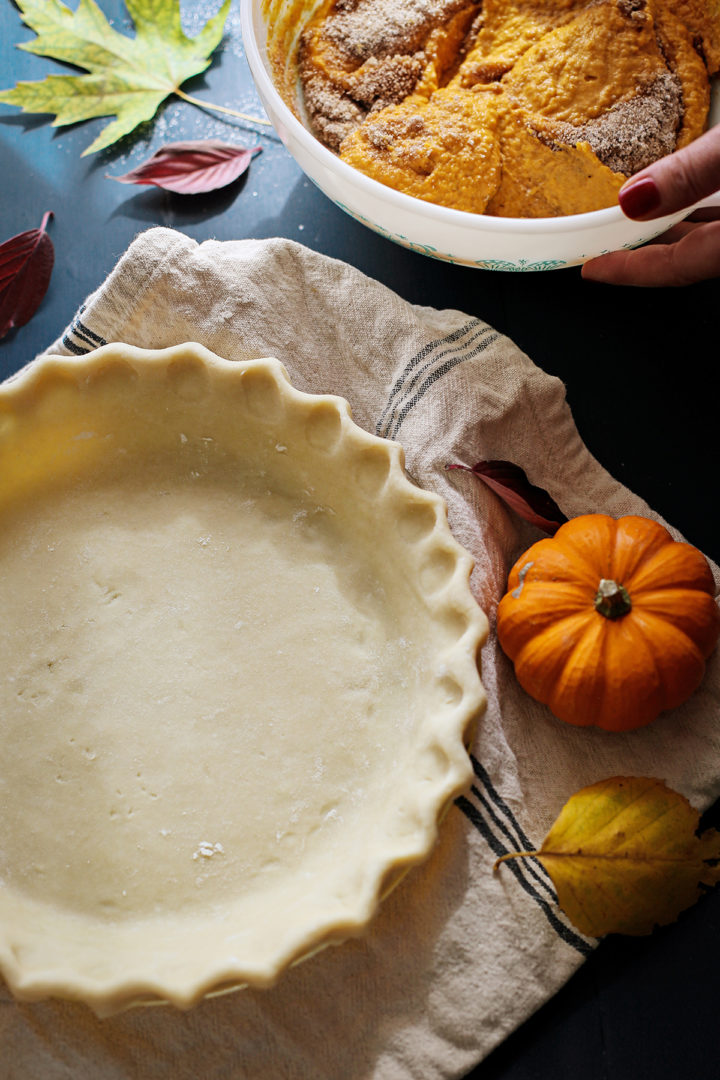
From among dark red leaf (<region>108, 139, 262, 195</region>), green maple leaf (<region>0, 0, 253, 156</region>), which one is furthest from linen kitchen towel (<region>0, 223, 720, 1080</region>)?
green maple leaf (<region>0, 0, 253, 156</region>)

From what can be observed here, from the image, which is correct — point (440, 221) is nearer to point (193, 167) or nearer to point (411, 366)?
point (411, 366)

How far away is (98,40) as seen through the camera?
158cm

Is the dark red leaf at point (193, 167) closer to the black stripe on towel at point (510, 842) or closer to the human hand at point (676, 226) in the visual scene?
the human hand at point (676, 226)

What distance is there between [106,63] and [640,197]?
101 centimetres

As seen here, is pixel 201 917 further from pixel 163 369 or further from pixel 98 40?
pixel 98 40

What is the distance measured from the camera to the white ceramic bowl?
1.21m

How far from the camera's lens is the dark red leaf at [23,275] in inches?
60.3

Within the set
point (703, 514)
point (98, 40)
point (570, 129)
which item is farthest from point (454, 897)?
point (98, 40)

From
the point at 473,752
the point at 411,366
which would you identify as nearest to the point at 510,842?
the point at 473,752

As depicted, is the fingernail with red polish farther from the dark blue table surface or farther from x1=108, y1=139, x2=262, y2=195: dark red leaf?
x1=108, y1=139, x2=262, y2=195: dark red leaf

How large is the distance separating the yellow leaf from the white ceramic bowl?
2.48 feet

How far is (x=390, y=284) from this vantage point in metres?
1.54

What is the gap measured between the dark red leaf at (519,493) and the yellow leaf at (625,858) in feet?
1.30

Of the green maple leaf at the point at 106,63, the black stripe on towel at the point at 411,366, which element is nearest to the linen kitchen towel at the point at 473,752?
the black stripe on towel at the point at 411,366
